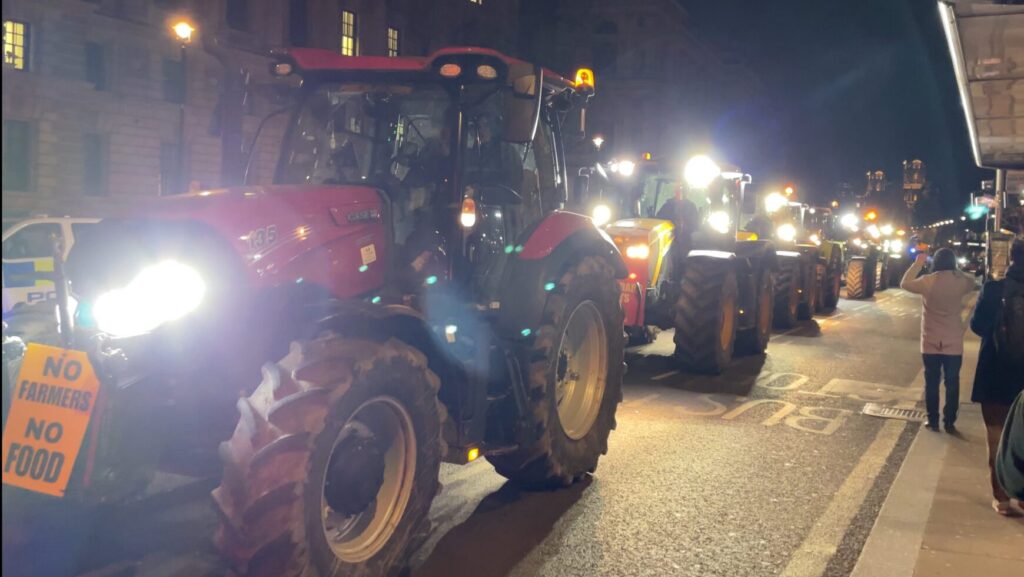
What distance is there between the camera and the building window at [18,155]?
25.2m

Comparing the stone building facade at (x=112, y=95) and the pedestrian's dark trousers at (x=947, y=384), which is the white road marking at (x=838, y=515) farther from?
the stone building facade at (x=112, y=95)

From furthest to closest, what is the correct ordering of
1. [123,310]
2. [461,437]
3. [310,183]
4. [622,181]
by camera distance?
[622,181] → [310,183] → [461,437] → [123,310]

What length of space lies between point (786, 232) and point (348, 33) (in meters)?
22.8

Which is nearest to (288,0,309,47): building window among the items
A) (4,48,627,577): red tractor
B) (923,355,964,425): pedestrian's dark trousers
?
(923,355,964,425): pedestrian's dark trousers

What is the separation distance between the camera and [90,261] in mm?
4520

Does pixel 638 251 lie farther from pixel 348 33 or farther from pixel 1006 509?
pixel 348 33

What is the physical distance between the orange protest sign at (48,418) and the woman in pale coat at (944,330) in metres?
7.51

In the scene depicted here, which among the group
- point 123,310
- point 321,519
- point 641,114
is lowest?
point 321,519

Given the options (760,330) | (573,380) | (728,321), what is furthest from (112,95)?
(573,380)

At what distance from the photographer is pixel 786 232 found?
67.2 feet

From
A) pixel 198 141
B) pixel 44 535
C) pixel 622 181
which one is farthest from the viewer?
pixel 198 141


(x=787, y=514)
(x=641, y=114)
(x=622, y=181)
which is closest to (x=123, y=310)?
(x=787, y=514)

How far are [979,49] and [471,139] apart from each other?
4.36m

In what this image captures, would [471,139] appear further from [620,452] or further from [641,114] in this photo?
[641,114]
